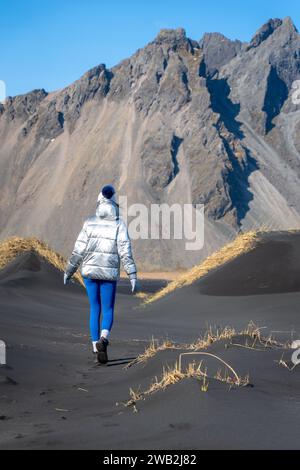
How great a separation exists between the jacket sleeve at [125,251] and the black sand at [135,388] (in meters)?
1.13

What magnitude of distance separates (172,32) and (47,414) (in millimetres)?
119488

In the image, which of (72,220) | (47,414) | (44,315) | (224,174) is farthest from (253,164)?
(47,414)

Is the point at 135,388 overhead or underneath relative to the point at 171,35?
underneath

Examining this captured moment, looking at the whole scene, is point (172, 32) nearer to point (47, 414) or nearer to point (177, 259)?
point (177, 259)

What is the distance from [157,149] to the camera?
10606 cm

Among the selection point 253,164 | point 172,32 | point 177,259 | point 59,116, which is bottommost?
point 177,259

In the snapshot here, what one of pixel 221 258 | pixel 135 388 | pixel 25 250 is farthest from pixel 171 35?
pixel 135 388

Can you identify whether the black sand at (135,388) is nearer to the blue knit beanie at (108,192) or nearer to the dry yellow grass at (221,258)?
the blue knit beanie at (108,192)

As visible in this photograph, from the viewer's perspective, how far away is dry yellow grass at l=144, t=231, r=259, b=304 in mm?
22062

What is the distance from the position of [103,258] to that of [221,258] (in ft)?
46.2

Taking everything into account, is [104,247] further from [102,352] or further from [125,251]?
[102,352]

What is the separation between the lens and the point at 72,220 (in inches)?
4146

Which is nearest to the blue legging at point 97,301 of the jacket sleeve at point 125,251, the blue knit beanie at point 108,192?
the jacket sleeve at point 125,251

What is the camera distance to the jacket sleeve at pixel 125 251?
9281 mm
